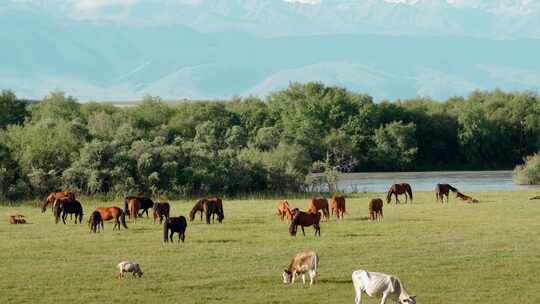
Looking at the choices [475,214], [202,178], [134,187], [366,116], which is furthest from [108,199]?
[366,116]

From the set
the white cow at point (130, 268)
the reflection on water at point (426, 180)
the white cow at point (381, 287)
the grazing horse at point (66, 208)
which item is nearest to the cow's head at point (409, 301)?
the white cow at point (381, 287)

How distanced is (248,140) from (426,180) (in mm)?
14402

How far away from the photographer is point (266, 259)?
2331 centimetres

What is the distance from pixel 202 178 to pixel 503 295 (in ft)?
101

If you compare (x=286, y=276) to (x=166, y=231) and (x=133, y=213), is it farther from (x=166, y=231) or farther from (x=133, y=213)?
(x=133, y=213)

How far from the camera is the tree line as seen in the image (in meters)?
47.9

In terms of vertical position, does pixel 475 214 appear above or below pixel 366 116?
below

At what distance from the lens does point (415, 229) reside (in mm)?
29297

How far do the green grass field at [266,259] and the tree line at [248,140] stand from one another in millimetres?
13402

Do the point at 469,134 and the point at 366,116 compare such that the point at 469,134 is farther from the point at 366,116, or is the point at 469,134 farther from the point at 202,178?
the point at 202,178

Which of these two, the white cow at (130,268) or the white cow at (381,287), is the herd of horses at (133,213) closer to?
the white cow at (130,268)

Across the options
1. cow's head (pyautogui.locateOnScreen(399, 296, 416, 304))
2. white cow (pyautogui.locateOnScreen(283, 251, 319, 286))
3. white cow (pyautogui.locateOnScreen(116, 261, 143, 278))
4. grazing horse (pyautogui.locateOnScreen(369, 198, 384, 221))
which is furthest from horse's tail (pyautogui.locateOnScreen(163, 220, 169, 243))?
cow's head (pyautogui.locateOnScreen(399, 296, 416, 304))

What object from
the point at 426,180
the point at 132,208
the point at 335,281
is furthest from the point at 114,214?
the point at 426,180

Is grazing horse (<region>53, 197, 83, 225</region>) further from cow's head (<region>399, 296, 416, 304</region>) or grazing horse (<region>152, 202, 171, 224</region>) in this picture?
cow's head (<region>399, 296, 416, 304</region>)
